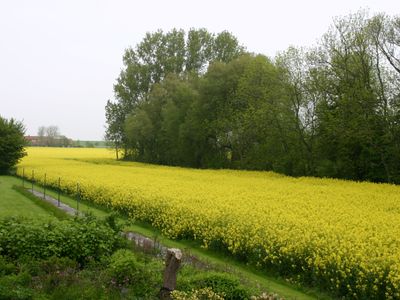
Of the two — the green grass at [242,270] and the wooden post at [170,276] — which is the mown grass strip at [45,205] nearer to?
the green grass at [242,270]

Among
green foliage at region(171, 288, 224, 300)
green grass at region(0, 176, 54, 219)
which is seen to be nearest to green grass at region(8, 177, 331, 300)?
green foliage at region(171, 288, 224, 300)

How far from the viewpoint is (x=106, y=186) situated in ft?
81.7

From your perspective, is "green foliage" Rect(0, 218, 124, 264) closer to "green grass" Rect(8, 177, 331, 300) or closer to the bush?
the bush

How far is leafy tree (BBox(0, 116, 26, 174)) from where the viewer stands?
4584 cm

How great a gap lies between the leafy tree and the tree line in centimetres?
1700

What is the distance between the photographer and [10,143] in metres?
46.7

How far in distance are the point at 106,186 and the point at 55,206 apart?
4.17 metres

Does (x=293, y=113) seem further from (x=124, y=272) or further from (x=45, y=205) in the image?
(x=124, y=272)

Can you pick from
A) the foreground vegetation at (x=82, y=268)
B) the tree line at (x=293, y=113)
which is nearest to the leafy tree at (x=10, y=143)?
the tree line at (x=293, y=113)

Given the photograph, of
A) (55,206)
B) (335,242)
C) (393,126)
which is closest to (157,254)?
(335,242)

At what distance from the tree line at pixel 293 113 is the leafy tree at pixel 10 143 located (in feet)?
55.8

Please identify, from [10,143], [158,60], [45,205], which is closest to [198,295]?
[45,205]

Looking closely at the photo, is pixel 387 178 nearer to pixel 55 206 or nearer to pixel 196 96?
pixel 55 206

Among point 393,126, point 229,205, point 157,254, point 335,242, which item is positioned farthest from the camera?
point 393,126
